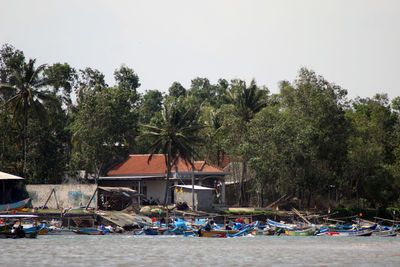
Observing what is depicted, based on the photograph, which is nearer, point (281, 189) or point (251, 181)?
point (281, 189)

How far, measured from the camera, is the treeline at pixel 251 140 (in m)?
71.6

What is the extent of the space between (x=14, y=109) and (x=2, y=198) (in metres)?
10.1

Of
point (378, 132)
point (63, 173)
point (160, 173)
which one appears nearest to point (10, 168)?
point (63, 173)

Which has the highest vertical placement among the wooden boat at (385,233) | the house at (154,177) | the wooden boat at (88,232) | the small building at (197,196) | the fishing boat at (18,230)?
the house at (154,177)

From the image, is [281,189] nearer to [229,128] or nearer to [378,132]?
[229,128]

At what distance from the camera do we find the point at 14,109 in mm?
69000

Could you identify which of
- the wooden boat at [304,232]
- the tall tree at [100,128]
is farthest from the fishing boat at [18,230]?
the wooden boat at [304,232]

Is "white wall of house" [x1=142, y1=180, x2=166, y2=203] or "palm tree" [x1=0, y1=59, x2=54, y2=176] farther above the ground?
"palm tree" [x1=0, y1=59, x2=54, y2=176]

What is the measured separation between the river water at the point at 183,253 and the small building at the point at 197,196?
16.1 m

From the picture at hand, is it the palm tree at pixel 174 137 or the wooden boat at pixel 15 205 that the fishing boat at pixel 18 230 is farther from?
the palm tree at pixel 174 137

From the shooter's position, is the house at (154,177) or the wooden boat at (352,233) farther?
the house at (154,177)

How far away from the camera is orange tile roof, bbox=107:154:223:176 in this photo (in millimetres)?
75062

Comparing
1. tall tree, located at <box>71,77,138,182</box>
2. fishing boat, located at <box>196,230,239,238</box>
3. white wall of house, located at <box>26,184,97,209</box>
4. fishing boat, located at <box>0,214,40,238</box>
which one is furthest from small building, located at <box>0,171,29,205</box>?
fishing boat, located at <box>196,230,239,238</box>

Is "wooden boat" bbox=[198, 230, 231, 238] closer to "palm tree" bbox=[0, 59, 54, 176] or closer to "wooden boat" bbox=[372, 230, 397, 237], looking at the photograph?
"wooden boat" bbox=[372, 230, 397, 237]
